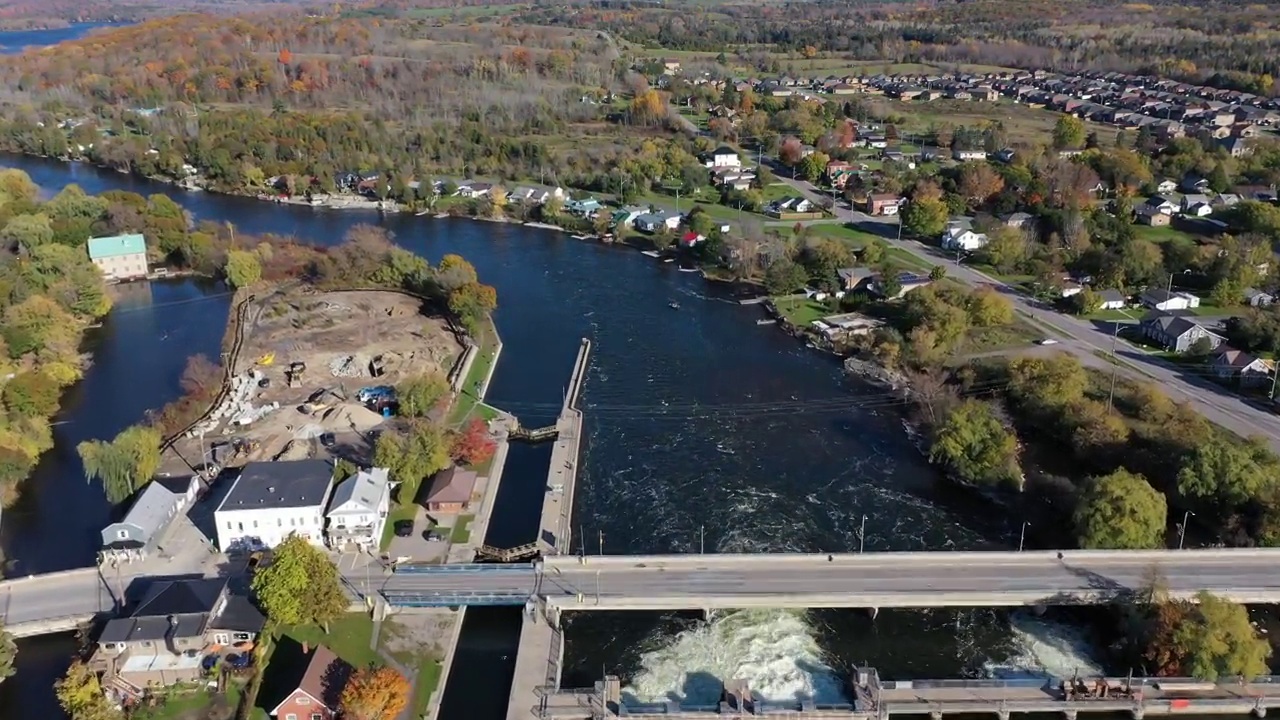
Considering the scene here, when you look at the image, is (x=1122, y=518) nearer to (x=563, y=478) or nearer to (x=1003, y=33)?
(x=563, y=478)

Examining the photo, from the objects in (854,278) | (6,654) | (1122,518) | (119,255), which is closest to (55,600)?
(6,654)

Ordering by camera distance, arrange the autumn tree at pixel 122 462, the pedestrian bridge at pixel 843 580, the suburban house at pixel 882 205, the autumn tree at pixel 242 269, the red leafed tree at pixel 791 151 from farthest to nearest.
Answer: the red leafed tree at pixel 791 151
the suburban house at pixel 882 205
the autumn tree at pixel 242 269
the autumn tree at pixel 122 462
the pedestrian bridge at pixel 843 580

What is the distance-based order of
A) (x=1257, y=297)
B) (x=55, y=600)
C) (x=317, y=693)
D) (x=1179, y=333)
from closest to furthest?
(x=317, y=693) → (x=55, y=600) → (x=1179, y=333) → (x=1257, y=297)

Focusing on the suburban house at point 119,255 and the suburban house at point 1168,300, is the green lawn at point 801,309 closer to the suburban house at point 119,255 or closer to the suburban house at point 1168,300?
the suburban house at point 1168,300

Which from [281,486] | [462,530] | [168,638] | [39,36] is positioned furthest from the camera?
[39,36]

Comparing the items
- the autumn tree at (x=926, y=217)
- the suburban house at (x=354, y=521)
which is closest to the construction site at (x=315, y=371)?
the suburban house at (x=354, y=521)
